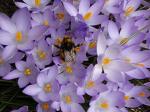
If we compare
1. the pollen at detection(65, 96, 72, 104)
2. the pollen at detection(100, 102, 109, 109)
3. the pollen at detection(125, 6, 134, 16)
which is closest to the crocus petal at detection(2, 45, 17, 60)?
the pollen at detection(65, 96, 72, 104)

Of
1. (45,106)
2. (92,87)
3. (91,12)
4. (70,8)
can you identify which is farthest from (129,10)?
(45,106)

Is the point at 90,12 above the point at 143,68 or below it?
above

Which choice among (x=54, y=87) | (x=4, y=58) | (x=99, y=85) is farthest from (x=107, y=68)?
(x=4, y=58)

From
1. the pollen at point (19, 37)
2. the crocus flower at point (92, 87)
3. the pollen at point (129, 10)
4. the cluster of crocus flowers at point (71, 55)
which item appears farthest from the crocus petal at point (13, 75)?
the pollen at point (129, 10)

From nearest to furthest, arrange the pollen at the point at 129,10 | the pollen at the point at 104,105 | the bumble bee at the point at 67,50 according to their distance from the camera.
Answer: the bumble bee at the point at 67,50 < the pollen at the point at 104,105 < the pollen at the point at 129,10

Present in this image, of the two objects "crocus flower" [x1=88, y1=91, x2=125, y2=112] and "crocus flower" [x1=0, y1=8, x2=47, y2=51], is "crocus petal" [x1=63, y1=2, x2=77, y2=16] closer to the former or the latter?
"crocus flower" [x1=0, y1=8, x2=47, y2=51]

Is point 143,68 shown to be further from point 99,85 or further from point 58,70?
point 58,70

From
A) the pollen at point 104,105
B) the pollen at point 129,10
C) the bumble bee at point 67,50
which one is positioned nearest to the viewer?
the bumble bee at point 67,50

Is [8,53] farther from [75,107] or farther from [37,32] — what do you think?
[75,107]

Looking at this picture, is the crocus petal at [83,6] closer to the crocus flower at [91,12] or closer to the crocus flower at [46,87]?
the crocus flower at [91,12]
